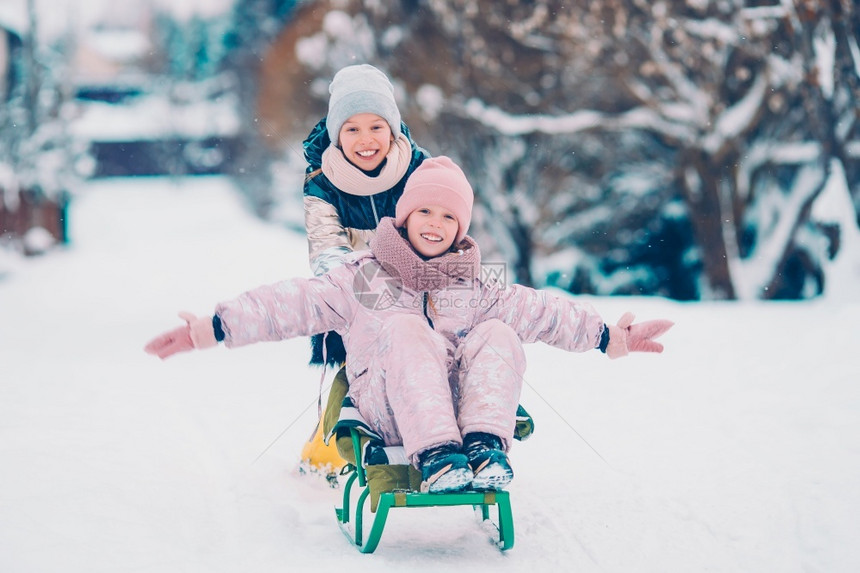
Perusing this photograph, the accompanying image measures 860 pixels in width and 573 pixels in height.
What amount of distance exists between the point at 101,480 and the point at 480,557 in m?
1.47

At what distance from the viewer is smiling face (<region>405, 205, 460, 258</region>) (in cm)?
307

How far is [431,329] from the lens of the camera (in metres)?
2.85

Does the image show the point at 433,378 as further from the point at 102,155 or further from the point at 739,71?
the point at 102,155

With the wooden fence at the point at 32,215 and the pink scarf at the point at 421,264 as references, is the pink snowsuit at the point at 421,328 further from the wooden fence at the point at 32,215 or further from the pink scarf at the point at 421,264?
the wooden fence at the point at 32,215

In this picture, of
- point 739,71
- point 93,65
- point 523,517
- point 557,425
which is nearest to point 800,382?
point 557,425

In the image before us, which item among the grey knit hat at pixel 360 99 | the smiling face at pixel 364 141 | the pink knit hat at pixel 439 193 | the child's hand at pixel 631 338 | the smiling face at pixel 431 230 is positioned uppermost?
the grey knit hat at pixel 360 99

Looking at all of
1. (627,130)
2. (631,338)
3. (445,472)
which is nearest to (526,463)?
(631,338)

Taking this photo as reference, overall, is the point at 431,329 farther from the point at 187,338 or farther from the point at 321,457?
the point at 321,457

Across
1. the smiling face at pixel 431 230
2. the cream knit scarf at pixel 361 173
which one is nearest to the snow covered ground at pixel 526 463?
the smiling face at pixel 431 230

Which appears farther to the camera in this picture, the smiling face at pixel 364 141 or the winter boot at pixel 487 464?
the smiling face at pixel 364 141

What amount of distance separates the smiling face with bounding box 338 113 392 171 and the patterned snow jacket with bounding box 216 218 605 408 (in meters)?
0.54

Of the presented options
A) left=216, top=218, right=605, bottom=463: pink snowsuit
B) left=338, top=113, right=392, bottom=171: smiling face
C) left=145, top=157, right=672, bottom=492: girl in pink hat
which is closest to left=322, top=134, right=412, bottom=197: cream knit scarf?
left=338, top=113, right=392, bottom=171: smiling face

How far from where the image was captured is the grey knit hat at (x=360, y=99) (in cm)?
359

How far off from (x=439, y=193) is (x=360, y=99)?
0.73 metres
